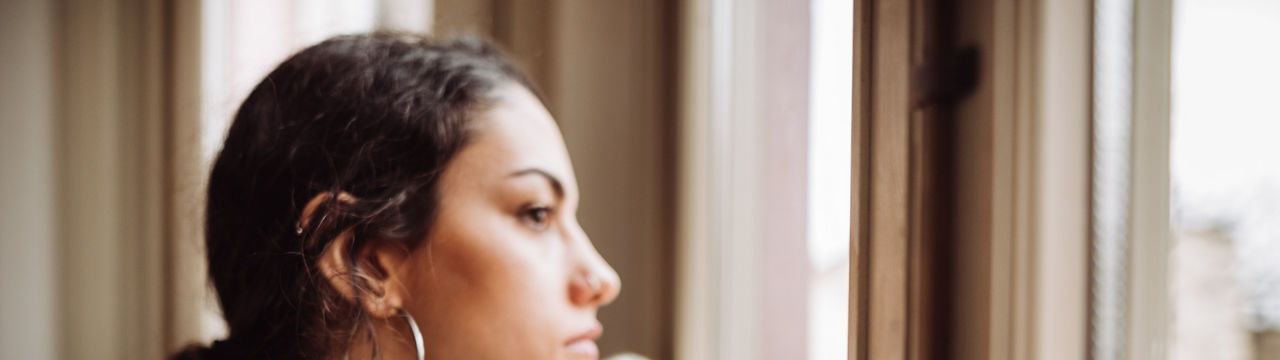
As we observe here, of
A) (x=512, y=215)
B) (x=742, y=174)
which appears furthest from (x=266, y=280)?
(x=742, y=174)

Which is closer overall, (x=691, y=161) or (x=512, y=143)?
(x=512, y=143)

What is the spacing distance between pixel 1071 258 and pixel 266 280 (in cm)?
72

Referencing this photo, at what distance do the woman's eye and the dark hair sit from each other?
92mm

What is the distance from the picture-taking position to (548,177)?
0.74 metres

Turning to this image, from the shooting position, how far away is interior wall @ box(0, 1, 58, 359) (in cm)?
153

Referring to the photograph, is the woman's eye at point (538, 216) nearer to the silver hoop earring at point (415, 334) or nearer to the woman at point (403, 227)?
the woman at point (403, 227)

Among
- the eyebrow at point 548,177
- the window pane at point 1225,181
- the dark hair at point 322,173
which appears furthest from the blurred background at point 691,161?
the eyebrow at point 548,177

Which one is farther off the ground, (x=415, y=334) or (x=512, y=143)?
(x=512, y=143)

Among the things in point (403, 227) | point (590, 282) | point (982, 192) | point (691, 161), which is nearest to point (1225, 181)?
point (982, 192)

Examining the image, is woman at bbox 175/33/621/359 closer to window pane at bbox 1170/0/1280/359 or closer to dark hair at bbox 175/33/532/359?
dark hair at bbox 175/33/532/359

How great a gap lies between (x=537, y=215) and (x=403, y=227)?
129 millimetres

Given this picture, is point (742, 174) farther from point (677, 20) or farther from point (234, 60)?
point (234, 60)

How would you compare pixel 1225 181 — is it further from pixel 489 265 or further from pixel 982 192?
pixel 489 265

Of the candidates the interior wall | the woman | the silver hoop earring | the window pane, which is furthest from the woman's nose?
the interior wall
